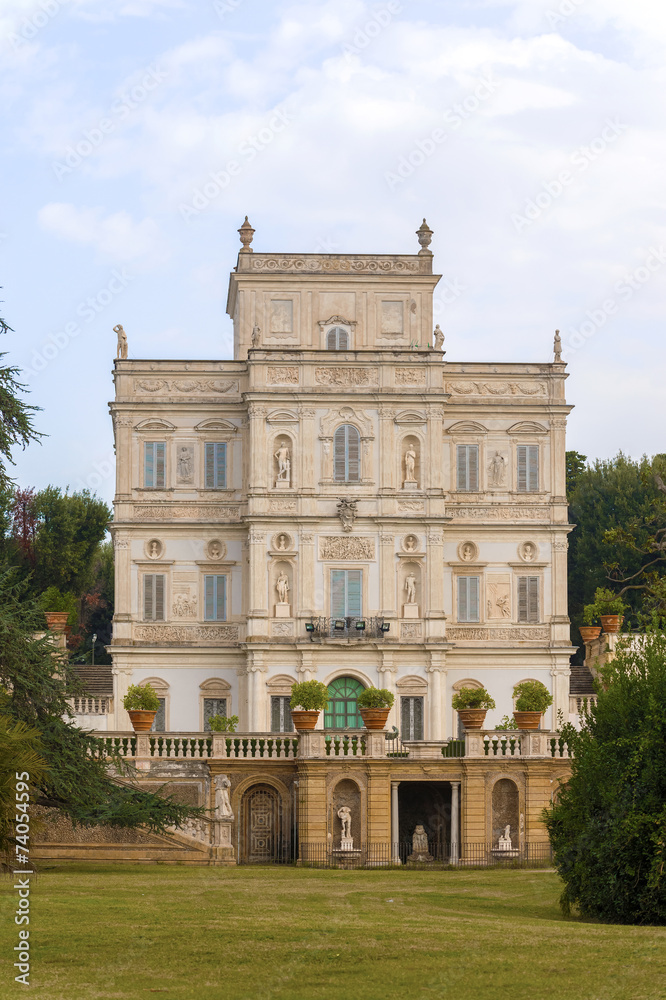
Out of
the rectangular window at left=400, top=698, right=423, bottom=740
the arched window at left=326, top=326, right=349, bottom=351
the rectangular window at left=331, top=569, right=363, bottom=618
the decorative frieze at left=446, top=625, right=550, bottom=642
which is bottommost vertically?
the rectangular window at left=400, top=698, right=423, bottom=740

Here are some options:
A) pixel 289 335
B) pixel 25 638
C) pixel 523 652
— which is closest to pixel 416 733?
pixel 523 652

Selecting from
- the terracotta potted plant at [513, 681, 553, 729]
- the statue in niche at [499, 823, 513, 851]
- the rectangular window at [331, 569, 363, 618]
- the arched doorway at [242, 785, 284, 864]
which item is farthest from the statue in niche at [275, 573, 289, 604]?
the statue in niche at [499, 823, 513, 851]

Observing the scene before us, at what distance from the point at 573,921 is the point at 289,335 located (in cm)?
3703

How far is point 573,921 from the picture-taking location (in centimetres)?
1962

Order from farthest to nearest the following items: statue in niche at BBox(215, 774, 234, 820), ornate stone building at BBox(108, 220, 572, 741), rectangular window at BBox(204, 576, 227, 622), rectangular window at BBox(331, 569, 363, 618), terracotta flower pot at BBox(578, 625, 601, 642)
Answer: terracotta flower pot at BBox(578, 625, 601, 642) → rectangular window at BBox(204, 576, 227, 622) → rectangular window at BBox(331, 569, 363, 618) → ornate stone building at BBox(108, 220, 572, 741) → statue in niche at BBox(215, 774, 234, 820)

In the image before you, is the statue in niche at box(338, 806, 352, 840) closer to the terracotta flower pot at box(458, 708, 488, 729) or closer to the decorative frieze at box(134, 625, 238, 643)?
the terracotta flower pot at box(458, 708, 488, 729)

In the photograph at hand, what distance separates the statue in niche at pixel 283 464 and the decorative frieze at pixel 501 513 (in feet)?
18.4

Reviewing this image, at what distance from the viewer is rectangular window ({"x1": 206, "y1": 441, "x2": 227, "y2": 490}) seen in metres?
53.1

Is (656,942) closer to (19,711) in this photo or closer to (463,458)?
(19,711)

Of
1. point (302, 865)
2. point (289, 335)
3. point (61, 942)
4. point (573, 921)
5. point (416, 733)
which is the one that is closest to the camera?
point (61, 942)

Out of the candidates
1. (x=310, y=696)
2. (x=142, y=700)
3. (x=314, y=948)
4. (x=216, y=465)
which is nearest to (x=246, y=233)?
(x=216, y=465)

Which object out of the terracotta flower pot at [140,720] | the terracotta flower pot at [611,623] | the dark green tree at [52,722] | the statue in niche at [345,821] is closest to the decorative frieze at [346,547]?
the terracotta flower pot at [611,623]

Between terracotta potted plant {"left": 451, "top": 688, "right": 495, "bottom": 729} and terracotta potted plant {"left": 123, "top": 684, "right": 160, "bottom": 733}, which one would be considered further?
terracotta potted plant {"left": 451, "top": 688, "right": 495, "bottom": 729}

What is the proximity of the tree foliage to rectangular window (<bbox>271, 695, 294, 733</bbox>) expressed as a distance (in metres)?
29.2
